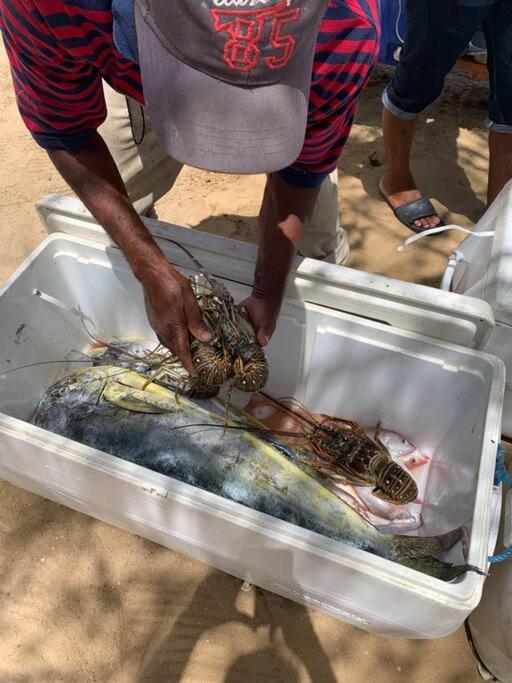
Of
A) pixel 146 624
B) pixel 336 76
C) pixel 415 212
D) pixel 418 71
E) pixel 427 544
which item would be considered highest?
pixel 336 76

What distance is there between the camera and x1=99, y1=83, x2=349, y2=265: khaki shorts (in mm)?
2795

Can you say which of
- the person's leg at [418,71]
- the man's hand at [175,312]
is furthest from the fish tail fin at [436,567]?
the person's leg at [418,71]

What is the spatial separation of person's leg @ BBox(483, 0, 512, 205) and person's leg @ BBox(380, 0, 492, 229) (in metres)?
0.15

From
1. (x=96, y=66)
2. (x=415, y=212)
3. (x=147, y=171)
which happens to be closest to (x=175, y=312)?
(x=96, y=66)

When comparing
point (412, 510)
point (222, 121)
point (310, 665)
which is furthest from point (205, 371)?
point (310, 665)

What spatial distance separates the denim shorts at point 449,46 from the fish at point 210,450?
8.93ft

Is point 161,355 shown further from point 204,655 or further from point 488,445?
point 488,445

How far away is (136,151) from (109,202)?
1055mm

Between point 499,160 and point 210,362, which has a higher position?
point 210,362

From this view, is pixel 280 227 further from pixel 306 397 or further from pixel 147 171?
pixel 147 171

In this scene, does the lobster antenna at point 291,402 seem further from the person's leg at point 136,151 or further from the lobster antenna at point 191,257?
the person's leg at point 136,151

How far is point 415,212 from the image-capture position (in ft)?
14.0

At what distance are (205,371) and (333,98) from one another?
1.16 meters

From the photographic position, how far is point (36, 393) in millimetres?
2674
